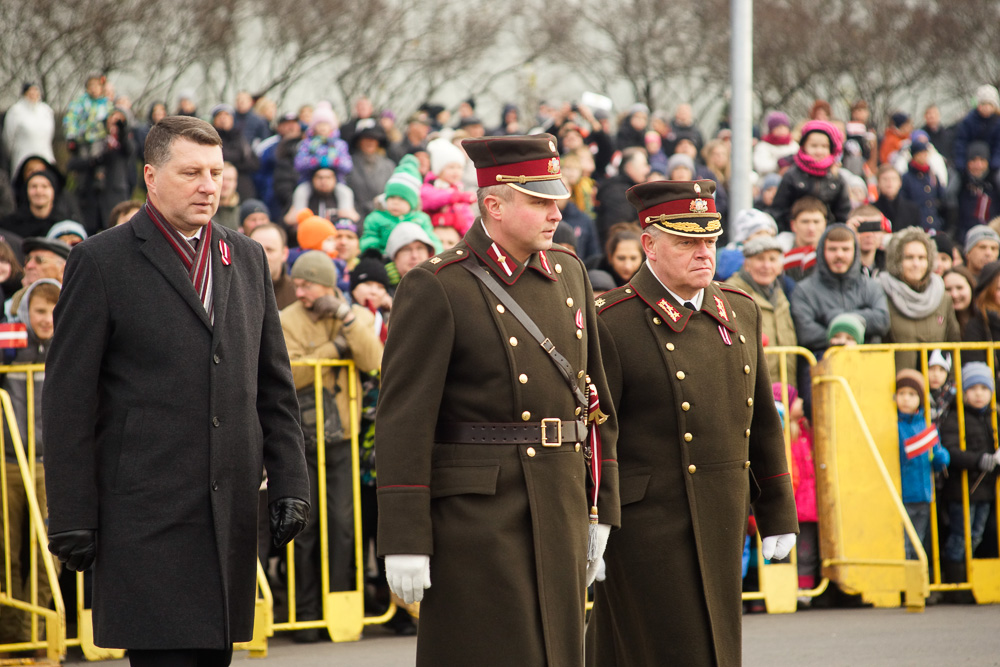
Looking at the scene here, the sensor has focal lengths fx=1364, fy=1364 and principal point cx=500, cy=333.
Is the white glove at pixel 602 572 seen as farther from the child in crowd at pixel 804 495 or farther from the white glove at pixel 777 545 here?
the child in crowd at pixel 804 495

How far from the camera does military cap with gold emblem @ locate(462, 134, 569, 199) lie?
168 inches

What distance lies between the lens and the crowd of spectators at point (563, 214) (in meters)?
8.22

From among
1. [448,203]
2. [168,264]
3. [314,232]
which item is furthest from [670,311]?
[314,232]

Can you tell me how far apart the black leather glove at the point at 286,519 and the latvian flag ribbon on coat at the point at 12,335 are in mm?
3521

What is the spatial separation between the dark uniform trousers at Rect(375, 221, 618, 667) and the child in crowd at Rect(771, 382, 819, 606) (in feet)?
13.9

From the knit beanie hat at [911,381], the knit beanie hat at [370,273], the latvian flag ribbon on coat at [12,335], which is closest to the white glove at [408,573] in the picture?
the latvian flag ribbon on coat at [12,335]

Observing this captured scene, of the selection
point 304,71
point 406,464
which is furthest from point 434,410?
point 304,71

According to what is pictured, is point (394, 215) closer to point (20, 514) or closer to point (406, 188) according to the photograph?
point (406, 188)

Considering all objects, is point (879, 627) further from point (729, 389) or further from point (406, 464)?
point (406, 464)

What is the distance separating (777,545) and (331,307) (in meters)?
3.30

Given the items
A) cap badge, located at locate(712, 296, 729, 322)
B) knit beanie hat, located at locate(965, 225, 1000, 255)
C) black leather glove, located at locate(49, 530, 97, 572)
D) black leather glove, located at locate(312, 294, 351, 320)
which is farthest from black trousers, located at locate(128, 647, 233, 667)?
knit beanie hat, located at locate(965, 225, 1000, 255)

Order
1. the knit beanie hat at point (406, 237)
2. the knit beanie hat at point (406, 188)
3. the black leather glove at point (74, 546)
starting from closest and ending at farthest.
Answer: the black leather glove at point (74, 546) < the knit beanie hat at point (406, 237) < the knit beanie hat at point (406, 188)

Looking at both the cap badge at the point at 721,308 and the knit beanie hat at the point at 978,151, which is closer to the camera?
the cap badge at the point at 721,308

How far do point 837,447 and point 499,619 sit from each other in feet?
14.4
